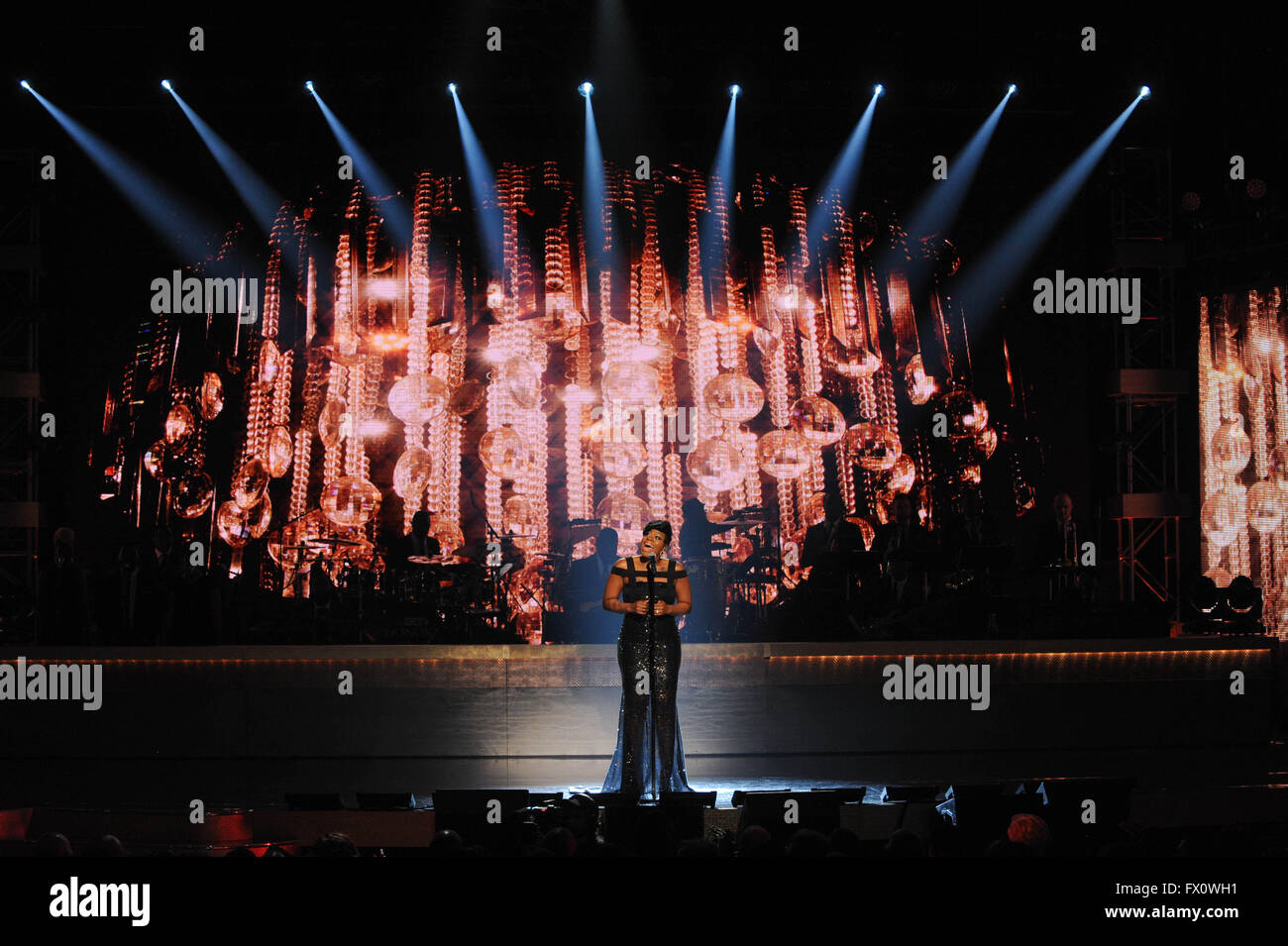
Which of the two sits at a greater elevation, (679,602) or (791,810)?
(679,602)

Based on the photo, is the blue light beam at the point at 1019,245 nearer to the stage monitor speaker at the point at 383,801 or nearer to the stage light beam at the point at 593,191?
the stage light beam at the point at 593,191

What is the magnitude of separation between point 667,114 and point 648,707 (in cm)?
679

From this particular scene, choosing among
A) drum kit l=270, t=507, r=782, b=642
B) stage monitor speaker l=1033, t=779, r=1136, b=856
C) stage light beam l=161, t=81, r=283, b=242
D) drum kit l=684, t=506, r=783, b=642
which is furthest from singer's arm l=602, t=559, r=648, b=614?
stage light beam l=161, t=81, r=283, b=242

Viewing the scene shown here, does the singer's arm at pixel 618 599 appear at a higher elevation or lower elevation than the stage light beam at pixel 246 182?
lower

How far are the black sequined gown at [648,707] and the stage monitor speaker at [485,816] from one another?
1.44 m

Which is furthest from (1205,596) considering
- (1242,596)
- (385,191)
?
(385,191)

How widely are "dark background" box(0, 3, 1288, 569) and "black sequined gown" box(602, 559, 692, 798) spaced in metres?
5.53

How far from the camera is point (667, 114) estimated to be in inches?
468

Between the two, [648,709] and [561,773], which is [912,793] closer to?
[648,709]

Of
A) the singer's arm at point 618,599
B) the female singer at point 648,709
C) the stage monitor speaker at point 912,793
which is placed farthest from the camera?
the female singer at point 648,709

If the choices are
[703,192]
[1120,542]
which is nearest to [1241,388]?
[1120,542]

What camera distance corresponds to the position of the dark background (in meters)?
10.2

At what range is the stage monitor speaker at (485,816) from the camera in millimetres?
3963

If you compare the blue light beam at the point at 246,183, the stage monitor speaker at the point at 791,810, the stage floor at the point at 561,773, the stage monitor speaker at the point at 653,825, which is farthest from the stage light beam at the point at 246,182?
the stage monitor speaker at the point at 791,810
